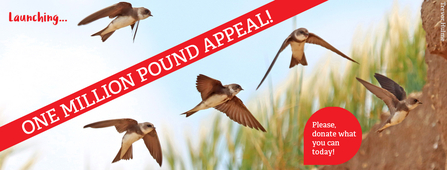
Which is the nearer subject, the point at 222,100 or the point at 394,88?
the point at 222,100

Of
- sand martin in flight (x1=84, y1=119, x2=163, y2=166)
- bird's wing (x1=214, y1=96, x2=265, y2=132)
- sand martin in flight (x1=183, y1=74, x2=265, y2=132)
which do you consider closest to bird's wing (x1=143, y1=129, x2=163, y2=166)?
sand martin in flight (x1=84, y1=119, x2=163, y2=166)

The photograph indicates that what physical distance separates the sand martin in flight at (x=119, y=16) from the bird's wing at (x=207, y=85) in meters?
0.31

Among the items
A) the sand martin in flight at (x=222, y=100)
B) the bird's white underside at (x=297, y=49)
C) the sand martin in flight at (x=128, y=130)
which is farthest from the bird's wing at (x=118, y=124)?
Answer: the bird's white underside at (x=297, y=49)

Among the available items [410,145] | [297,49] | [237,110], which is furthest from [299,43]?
[410,145]

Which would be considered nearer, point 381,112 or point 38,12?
point 38,12

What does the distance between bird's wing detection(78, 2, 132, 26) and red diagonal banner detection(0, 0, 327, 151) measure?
19 centimetres

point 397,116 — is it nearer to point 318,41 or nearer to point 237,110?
point 318,41

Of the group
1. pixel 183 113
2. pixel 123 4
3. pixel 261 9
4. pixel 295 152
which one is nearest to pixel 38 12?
pixel 123 4

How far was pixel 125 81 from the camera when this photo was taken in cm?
140

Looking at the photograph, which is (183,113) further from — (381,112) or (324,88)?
(381,112)

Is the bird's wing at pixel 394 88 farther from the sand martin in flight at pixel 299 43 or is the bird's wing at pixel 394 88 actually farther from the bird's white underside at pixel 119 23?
the bird's white underside at pixel 119 23

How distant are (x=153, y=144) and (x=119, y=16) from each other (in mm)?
460

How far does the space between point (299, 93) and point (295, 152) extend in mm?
235

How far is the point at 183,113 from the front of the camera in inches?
55.4
